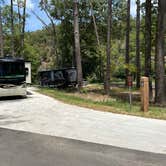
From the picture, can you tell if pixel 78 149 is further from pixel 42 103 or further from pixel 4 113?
pixel 42 103

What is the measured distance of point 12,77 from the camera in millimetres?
20453

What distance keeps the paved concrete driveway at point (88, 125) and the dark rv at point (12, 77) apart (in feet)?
9.11

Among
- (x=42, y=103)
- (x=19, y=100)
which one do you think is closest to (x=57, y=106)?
(x=42, y=103)

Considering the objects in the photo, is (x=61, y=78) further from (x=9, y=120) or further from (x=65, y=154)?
(x=65, y=154)

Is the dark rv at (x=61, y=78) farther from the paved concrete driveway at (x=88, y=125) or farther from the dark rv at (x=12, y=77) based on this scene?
the paved concrete driveway at (x=88, y=125)

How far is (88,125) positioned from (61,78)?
25.1 m

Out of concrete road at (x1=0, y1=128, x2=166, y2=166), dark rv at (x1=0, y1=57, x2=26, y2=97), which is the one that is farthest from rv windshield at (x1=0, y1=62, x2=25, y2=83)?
concrete road at (x1=0, y1=128, x2=166, y2=166)

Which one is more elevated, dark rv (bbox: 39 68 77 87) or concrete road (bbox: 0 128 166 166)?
dark rv (bbox: 39 68 77 87)

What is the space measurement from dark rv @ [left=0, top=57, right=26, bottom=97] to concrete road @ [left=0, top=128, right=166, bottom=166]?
10.1 m

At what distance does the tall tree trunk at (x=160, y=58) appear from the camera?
19.0m

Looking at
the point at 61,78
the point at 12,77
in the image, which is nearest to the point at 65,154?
the point at 12,77

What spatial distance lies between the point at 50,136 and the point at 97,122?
2.55 m

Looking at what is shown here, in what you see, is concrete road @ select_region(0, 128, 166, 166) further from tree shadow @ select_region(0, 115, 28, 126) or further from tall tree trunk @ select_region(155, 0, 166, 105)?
tall tree trunk @ select_region(155, 0, 166, 105)

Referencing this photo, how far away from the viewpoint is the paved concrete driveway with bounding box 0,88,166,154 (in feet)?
33.4
